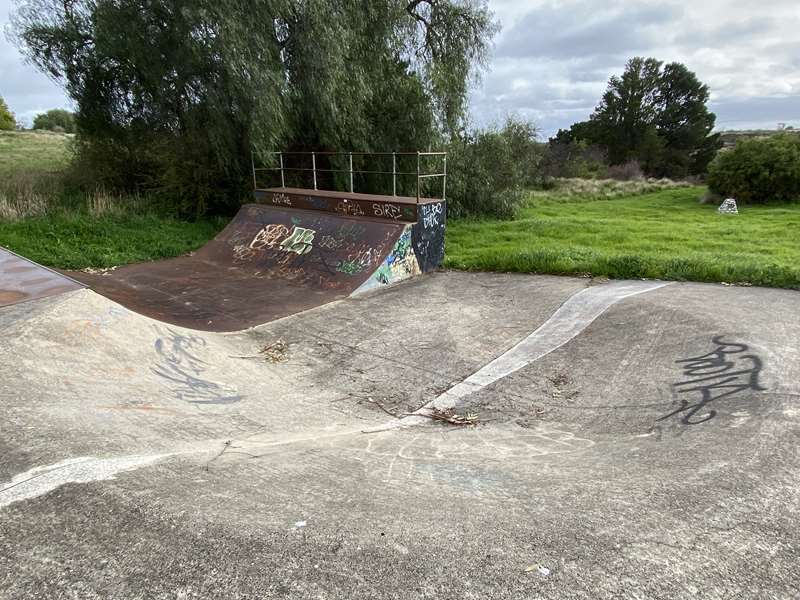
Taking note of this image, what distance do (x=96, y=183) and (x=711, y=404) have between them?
14484mm

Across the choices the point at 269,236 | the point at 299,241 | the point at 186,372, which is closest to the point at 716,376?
the point at 186,372

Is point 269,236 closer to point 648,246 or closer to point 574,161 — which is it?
point 648,246

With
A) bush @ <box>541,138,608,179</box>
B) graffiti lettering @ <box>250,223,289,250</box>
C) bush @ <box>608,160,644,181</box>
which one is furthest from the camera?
bush @ <box>608,160,644,181</box>

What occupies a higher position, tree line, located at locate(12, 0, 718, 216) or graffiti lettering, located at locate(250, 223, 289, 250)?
tree line, located at locate(12, 0, 718, 216)

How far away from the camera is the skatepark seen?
190 cm

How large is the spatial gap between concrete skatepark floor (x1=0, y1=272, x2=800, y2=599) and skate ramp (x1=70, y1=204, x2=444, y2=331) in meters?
1.36

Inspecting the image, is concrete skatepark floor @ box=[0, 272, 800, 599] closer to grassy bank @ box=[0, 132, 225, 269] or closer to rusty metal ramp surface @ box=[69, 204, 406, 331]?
rusty metal ramp surface @ box=[69, 204, 406, 331]

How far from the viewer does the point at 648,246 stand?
1131 centimetres

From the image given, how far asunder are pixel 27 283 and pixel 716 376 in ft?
22.6

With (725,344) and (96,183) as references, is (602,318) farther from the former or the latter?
(96,183)

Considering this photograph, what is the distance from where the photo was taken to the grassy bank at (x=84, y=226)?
31.9ft

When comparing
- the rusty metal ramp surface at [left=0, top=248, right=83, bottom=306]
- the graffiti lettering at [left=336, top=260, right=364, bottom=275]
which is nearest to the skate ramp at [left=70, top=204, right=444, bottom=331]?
the graffiti lettering at [left=336, top=260, right=364, bottom=275]

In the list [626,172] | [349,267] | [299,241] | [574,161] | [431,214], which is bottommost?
[349,267]

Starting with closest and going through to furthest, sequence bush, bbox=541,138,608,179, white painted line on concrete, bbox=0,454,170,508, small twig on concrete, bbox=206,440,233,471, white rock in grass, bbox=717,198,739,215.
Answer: white painted line on concrete, bbox=0,454,170,508 → small twig on concrete, bbox=206,440,233,471 → white rock in grass, bbox=717,198,739,215 → bush, bbox=541,138,608,179
